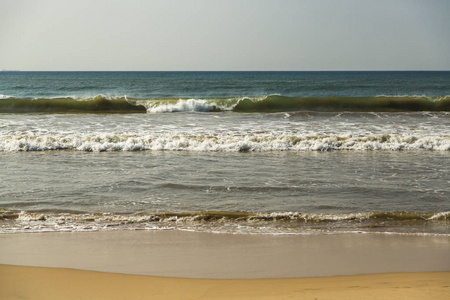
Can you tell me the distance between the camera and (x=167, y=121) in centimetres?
1853

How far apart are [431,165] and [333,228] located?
5.21m

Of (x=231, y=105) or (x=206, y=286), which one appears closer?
(x=206, y=286)

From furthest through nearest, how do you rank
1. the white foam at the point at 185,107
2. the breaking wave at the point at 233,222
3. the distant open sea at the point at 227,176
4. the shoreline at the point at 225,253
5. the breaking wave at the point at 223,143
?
the white foam at the point at 185,107 → the breaking wave at the point at 223,143 → the distant open sea at the point at 227,176 → the breaking wave at the point at 233,222 → the shoreline at the point at 225,253

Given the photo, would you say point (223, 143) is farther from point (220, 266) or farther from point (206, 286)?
point (206, 286)

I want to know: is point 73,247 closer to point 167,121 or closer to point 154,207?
point 154,207

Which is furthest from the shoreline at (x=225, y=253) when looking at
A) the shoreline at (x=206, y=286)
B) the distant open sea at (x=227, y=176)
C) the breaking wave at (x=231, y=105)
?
the breaking wave at (x=231, y=105)

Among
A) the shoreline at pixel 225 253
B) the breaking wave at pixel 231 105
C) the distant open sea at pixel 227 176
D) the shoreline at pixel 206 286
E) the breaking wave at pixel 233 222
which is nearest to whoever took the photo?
the shoreline at pixel 206 286

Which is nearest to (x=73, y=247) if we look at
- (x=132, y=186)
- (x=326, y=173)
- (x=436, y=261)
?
(x=132, y=186)

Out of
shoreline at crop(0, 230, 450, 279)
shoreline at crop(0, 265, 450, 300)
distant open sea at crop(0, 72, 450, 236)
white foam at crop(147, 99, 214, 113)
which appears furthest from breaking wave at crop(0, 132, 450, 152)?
white foam at crop(147, 99, 214, 113)

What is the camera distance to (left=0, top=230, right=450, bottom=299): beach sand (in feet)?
12.9

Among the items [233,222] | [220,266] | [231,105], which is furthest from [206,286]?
[231,105]

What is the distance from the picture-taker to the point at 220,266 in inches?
182

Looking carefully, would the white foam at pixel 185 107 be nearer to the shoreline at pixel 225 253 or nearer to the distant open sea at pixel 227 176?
the distant open sea at pixel 227 176

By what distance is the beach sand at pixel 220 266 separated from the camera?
3.93m
